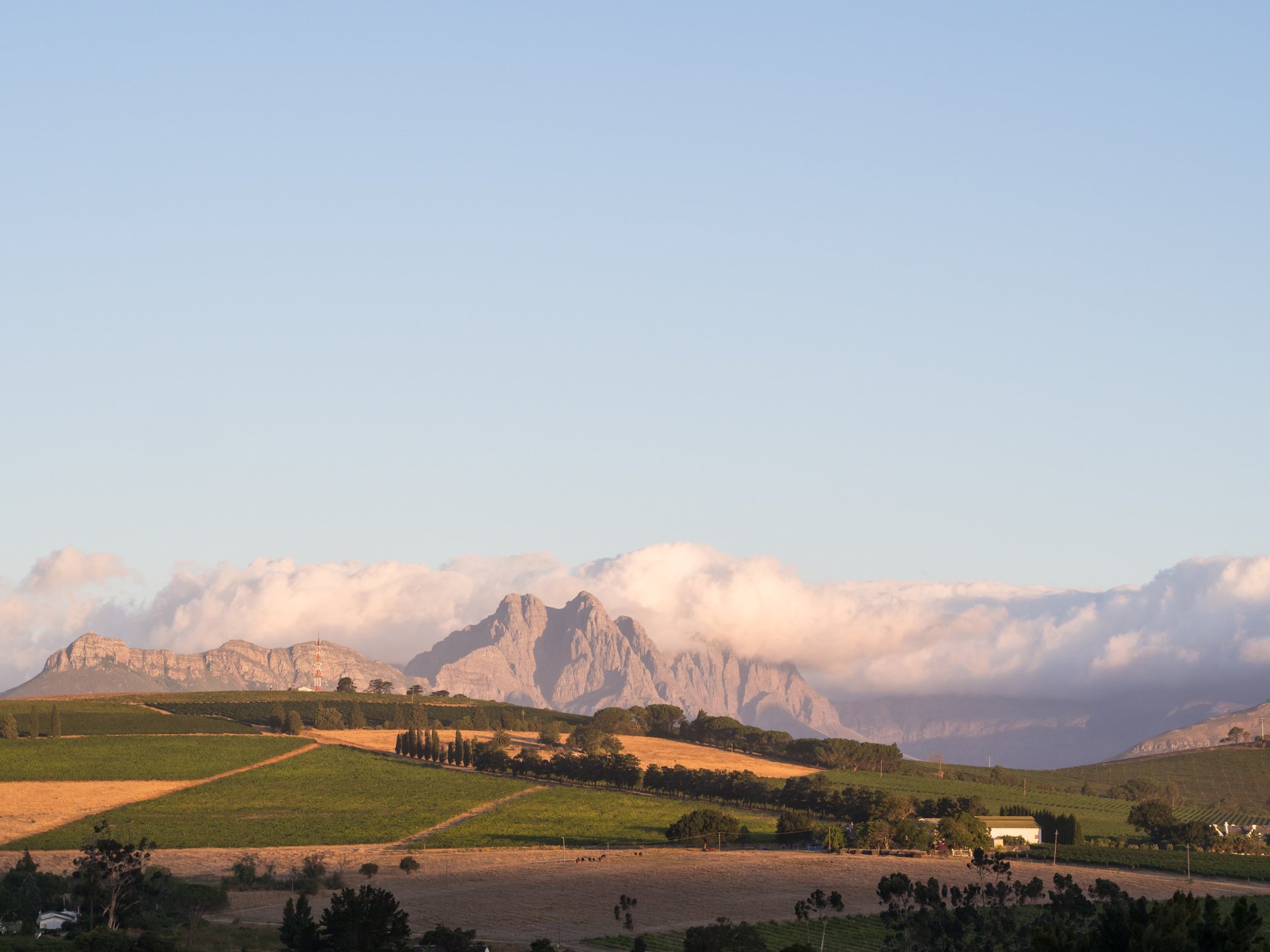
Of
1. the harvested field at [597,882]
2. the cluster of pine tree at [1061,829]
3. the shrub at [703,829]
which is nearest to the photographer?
the harvested field at [597,882]

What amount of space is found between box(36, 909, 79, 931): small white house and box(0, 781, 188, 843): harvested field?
5509 cm

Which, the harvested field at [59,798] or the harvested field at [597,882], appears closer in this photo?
the harvested field at [597,882]

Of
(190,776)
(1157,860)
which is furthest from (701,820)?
(190,776)

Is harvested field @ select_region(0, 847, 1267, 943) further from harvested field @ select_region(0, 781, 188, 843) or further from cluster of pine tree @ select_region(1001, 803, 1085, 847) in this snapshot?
cluster of pine tree @ select_region(1001, 803, 1085, 847)

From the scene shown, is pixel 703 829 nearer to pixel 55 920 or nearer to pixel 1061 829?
pixel 1061 829

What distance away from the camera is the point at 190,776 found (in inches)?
7653

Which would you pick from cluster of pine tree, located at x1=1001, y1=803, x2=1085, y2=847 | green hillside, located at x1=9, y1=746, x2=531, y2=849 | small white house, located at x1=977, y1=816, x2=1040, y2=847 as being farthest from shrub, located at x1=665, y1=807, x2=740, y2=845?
cluster of pine tree, located at x1=1001, y1=803, x2=1085, y2=847

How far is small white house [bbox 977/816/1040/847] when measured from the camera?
6988 inches

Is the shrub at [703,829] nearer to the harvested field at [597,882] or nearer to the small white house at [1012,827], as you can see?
the harvested field at [597,882]

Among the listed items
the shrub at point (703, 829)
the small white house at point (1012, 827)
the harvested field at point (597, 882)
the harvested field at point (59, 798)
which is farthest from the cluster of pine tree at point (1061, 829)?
the harvested field at point (59, 798)

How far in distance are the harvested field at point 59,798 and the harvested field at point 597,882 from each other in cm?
1865

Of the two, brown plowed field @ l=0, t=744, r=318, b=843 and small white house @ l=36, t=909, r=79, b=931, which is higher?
brown plowed field @ l=0, t=744, r=318, b=843

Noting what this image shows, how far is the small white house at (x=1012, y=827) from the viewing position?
177500 millimetres

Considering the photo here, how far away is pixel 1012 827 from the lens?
181750 mm
